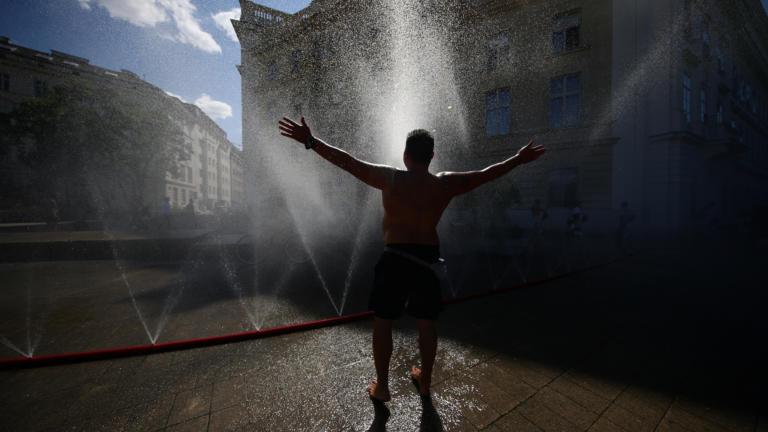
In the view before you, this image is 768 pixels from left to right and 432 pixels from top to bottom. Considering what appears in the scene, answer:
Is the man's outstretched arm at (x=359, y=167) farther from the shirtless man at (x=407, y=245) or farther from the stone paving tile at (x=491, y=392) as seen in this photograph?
the stone paving tile at (x=491, y=392)

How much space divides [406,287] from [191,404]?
172 cm

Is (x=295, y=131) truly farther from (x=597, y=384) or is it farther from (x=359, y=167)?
(x=597, y=384)

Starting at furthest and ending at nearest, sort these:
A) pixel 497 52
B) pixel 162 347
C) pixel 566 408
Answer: pixel 497 52, pixel 162 347, pixel 566 408

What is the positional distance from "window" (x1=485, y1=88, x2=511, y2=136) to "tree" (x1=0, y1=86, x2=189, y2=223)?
88.0 ft

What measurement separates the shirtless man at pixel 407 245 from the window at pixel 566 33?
65.0ft

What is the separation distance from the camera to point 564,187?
16.9 m

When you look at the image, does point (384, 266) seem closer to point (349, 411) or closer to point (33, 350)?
point (349, 411)

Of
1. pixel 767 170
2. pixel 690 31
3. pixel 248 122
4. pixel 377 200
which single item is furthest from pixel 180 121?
pixel 767 170

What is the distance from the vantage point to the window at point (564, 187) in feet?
54.3

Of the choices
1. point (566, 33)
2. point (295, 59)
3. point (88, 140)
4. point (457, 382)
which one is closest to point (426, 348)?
point (457, 382)

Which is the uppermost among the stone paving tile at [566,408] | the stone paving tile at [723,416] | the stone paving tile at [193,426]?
the stone paving tile at [193,426]

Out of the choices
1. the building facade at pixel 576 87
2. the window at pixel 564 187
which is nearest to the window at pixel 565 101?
the building facade at pixel 576 87

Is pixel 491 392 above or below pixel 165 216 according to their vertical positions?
below

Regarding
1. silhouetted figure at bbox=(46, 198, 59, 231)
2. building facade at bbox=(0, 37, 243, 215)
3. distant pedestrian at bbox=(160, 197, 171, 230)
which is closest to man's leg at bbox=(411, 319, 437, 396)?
distant pedestrian at bbox=(160, 197, 171, 230)
